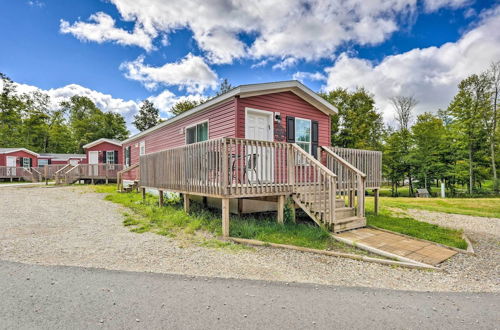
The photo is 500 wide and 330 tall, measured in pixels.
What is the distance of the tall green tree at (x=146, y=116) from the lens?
41.8 m

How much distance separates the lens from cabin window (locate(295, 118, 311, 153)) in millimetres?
8500

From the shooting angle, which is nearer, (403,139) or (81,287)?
(81,287)

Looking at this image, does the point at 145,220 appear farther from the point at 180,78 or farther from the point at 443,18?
the point at 180,78

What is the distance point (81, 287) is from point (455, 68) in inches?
1133

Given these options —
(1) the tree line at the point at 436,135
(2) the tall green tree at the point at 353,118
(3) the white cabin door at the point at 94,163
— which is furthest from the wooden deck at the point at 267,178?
(1) the tree line at the point at 436,135

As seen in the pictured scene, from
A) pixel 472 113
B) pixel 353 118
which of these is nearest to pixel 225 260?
pixel 353 118

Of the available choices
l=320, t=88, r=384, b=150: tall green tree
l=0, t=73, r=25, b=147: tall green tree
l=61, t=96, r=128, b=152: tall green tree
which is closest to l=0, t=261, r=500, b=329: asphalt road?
l=320, t=88, r=384, b=150: tall green tree

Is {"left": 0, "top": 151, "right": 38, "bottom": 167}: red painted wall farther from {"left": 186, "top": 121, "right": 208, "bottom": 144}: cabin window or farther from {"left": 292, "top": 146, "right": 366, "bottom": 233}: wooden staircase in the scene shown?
{"left": 292, "top": 146, "right": 366, "bottom": 233}: wooden staircase

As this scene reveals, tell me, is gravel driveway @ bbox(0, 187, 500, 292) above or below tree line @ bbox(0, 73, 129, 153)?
below

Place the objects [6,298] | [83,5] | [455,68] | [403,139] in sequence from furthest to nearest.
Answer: [403,139] < [455,68] < [83,5] < [6,298]

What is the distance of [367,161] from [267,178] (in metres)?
4.15

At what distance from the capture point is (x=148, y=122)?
138ft

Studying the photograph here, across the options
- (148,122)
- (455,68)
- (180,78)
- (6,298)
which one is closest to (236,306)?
(6,298)

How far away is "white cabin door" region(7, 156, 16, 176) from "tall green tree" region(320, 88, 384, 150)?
31.7m
